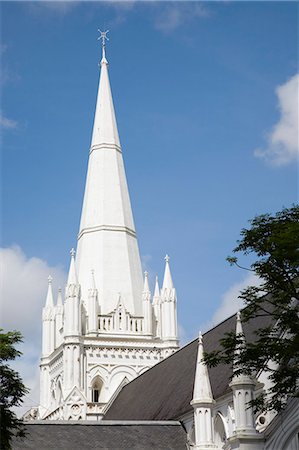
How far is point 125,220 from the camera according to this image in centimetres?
8156

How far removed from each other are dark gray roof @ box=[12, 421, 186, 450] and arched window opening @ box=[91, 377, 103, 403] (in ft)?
82.5

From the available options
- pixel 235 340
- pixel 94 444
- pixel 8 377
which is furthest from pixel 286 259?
pixel 94 444

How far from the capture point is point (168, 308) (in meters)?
78.7

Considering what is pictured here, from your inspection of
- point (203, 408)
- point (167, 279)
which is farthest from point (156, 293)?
point (203, 408)

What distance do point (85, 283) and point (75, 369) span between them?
23.5 ft

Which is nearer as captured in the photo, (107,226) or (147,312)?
(147,312)

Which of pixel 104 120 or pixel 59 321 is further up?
pixel 104 120

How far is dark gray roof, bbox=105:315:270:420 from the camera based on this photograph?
47688 mm

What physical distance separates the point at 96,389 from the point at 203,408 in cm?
3327

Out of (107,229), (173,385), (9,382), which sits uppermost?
(107,229)

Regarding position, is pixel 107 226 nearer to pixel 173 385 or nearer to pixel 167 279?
pixel 167 279

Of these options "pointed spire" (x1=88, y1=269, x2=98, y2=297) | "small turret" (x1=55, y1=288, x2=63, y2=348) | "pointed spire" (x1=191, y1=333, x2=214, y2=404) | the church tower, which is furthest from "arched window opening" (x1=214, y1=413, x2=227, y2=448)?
"small turret" (x1=55, y1=288, x2=63, y2=348)

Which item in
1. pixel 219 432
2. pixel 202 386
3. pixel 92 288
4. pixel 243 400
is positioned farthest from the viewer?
pixel 92 288

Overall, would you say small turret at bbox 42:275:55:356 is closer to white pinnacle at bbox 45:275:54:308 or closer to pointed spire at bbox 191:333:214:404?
white pinnacle at bbox 45:275:54:308
